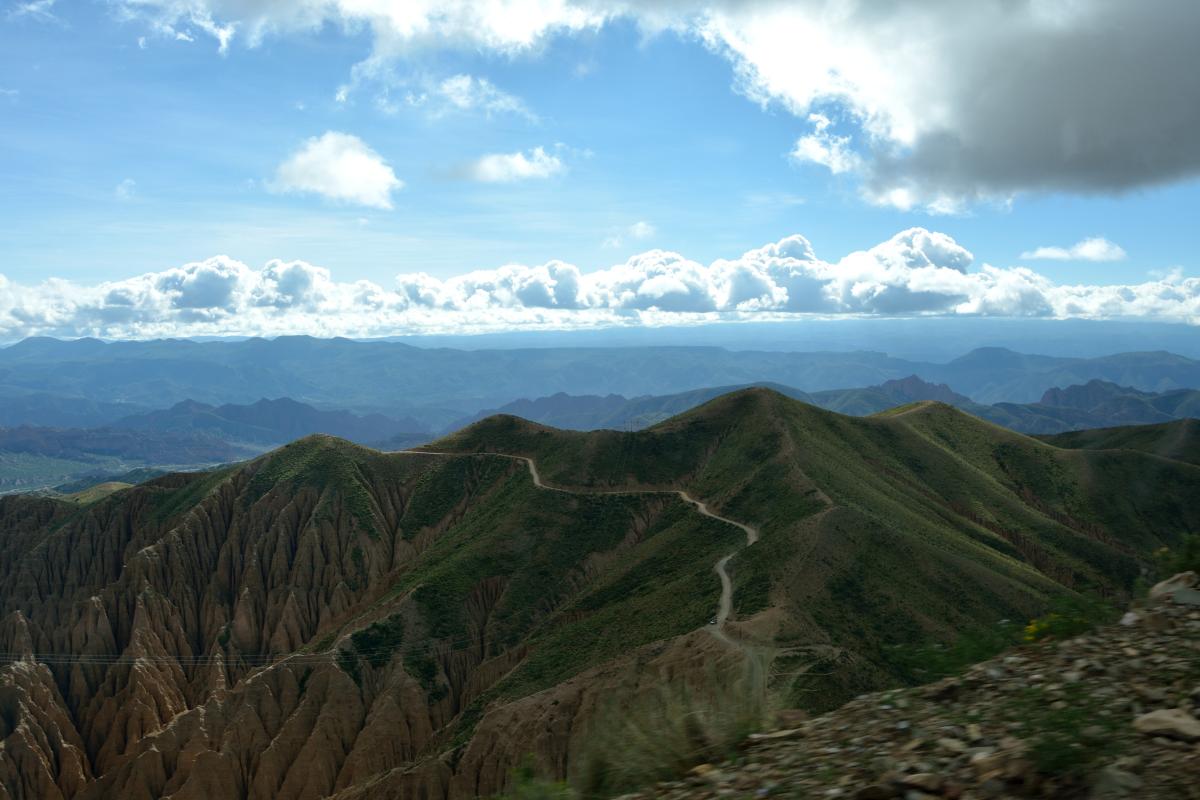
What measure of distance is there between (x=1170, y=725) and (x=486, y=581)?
71.4m

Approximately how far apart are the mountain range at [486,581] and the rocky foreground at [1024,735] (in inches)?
1105

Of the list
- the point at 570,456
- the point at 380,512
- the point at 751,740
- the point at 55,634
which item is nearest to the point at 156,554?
the point at 55,634

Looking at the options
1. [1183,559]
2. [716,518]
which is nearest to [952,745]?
[1183,559]

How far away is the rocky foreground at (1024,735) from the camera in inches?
277

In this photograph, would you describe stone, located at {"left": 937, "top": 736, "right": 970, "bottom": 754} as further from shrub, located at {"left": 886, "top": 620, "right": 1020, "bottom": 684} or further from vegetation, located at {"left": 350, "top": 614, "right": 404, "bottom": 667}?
vegetation, located at {"left": 350, "top": 614, "right": 404, "bottom": 667}

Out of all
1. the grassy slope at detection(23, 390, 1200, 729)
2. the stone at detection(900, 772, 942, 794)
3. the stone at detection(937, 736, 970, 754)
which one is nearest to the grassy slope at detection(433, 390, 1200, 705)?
the grassy slope at detection(23, 390, 1200, 729)

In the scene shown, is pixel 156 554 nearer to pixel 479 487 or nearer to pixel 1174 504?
pixel 479 487

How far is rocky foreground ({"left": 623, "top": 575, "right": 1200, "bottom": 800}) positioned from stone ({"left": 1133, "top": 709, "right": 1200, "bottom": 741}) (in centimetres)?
1

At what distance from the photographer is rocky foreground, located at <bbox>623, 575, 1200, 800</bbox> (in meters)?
7.05

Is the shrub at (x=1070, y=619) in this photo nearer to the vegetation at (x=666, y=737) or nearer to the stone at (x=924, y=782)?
the vegetation at (x=666, y=737)

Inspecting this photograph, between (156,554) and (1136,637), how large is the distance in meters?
97.0

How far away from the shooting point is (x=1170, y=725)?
25.0ft

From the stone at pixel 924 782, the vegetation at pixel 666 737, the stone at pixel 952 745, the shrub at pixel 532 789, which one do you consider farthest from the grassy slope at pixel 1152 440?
the shrub at pixel 532 789

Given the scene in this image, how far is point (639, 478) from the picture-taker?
9362cm
